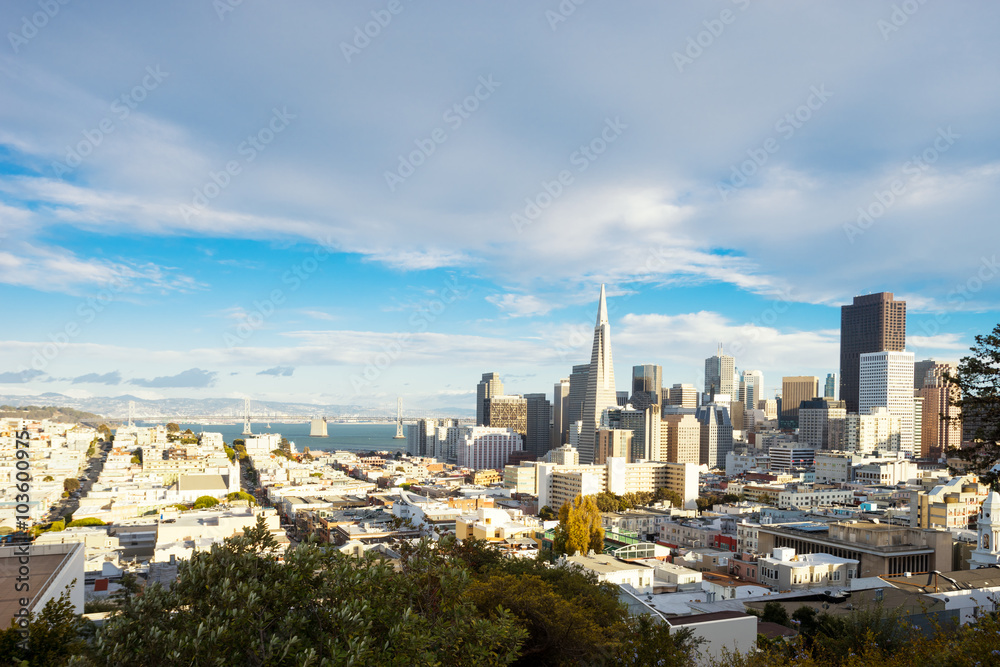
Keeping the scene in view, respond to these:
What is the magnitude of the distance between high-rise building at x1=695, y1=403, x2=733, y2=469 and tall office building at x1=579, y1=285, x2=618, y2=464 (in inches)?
Answer: 395

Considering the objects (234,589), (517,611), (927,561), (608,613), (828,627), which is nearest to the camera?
(234,589)

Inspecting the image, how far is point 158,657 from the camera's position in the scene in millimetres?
3242

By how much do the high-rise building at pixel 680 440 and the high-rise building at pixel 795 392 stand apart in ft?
115

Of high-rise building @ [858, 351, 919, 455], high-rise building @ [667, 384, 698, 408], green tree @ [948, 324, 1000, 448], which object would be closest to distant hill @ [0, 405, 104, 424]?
high-rise building @ [667, 384, 698, 408]

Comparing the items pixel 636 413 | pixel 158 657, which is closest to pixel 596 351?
pixel 636 413

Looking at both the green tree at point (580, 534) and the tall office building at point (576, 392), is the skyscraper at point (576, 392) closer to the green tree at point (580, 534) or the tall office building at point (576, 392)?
the tall office building at point (576, 392)

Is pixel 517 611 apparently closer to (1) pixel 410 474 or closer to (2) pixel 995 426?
(2) pixel 995 426

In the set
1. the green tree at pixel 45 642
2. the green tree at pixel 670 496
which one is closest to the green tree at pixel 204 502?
the green tree at pixel 670 496

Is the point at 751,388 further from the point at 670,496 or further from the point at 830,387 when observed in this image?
the point at 670,496

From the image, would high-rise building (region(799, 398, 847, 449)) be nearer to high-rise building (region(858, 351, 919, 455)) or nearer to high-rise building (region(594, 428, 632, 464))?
high-rise building (region(858, 351, 919, 455))

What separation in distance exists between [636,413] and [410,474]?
21573mm

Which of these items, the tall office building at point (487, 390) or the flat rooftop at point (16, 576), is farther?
the tall office building at point (487, 390)

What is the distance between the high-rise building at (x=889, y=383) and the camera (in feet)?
237

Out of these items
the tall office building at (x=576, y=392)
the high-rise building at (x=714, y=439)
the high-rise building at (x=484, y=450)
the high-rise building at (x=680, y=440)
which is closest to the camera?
the high-rise building at (x=680, y=440)
